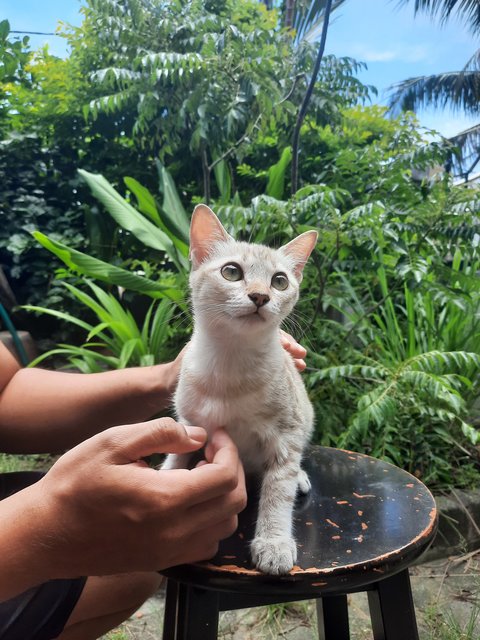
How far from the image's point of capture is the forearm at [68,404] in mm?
958

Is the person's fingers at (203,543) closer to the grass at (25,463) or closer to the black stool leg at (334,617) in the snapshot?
the black stool leg at (334,617)

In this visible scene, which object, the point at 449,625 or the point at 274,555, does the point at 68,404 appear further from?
the point at 449,625

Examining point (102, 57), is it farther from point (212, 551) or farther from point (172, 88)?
point (212, 551)

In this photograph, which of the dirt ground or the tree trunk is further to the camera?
the tree trunk

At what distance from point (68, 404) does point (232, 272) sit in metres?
0.47

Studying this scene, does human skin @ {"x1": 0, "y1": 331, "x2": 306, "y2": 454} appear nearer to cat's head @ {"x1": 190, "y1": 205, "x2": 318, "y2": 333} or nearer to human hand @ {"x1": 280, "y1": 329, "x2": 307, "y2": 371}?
human hand @ {"x1": 280, "y1": 329, "x2": 307, "y2": 371}

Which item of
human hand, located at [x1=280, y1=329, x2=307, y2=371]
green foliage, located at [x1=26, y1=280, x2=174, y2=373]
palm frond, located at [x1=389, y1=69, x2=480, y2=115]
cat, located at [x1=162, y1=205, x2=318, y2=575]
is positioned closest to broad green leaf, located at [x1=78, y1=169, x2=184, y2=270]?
green foliage, located at [x1=26, y1=280, x2=174, y2=373]

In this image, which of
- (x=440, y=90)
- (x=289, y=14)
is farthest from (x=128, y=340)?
(x=440, y=90)

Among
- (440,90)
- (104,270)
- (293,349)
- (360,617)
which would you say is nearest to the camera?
(293,349)

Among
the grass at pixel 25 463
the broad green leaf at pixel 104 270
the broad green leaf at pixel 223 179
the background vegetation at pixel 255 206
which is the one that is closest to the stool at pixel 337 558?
the background vegetation at pixel 255 206

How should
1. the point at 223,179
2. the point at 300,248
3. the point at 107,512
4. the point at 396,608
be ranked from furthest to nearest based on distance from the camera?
the point at 223,179
the point at 300,248
the point at 396,608
the point at 107,512

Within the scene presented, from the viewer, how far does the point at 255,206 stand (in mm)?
1694

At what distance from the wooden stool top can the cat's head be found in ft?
1.08

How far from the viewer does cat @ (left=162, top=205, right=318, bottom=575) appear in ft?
2.45
